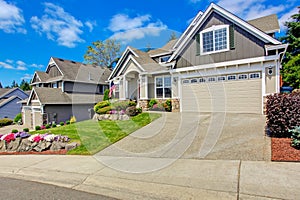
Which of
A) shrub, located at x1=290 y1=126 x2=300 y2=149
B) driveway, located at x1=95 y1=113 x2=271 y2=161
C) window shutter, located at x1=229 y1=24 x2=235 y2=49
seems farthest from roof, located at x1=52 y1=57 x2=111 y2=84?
shrub, located at x1=290 y1=126 x2=300 y2=149

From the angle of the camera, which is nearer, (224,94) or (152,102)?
(224,94)

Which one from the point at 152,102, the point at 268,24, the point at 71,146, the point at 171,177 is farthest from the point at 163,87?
the point at 171,177

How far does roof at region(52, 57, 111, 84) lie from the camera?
25.5 m

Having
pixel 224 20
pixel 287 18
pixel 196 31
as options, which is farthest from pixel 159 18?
pixel 287 18

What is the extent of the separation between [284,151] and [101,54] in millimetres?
38846

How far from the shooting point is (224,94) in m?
12.2

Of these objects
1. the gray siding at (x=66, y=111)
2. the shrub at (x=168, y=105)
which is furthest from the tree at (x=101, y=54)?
the shrub at (x=168, y=105)

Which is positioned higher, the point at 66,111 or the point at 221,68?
the point at 221,68

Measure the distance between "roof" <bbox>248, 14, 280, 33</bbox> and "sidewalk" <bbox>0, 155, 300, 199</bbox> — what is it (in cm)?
1144

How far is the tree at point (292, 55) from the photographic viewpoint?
54.5ft

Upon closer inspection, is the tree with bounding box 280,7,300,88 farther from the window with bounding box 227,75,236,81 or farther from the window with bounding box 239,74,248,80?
the window with bounding box 227,75,236,81

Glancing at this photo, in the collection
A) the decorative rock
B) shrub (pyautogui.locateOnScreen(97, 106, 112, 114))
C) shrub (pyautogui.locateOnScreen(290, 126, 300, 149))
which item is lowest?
the decorative rock

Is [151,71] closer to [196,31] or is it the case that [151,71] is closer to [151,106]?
[151,106]

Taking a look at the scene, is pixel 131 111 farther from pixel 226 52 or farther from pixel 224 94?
pixel 226 52
